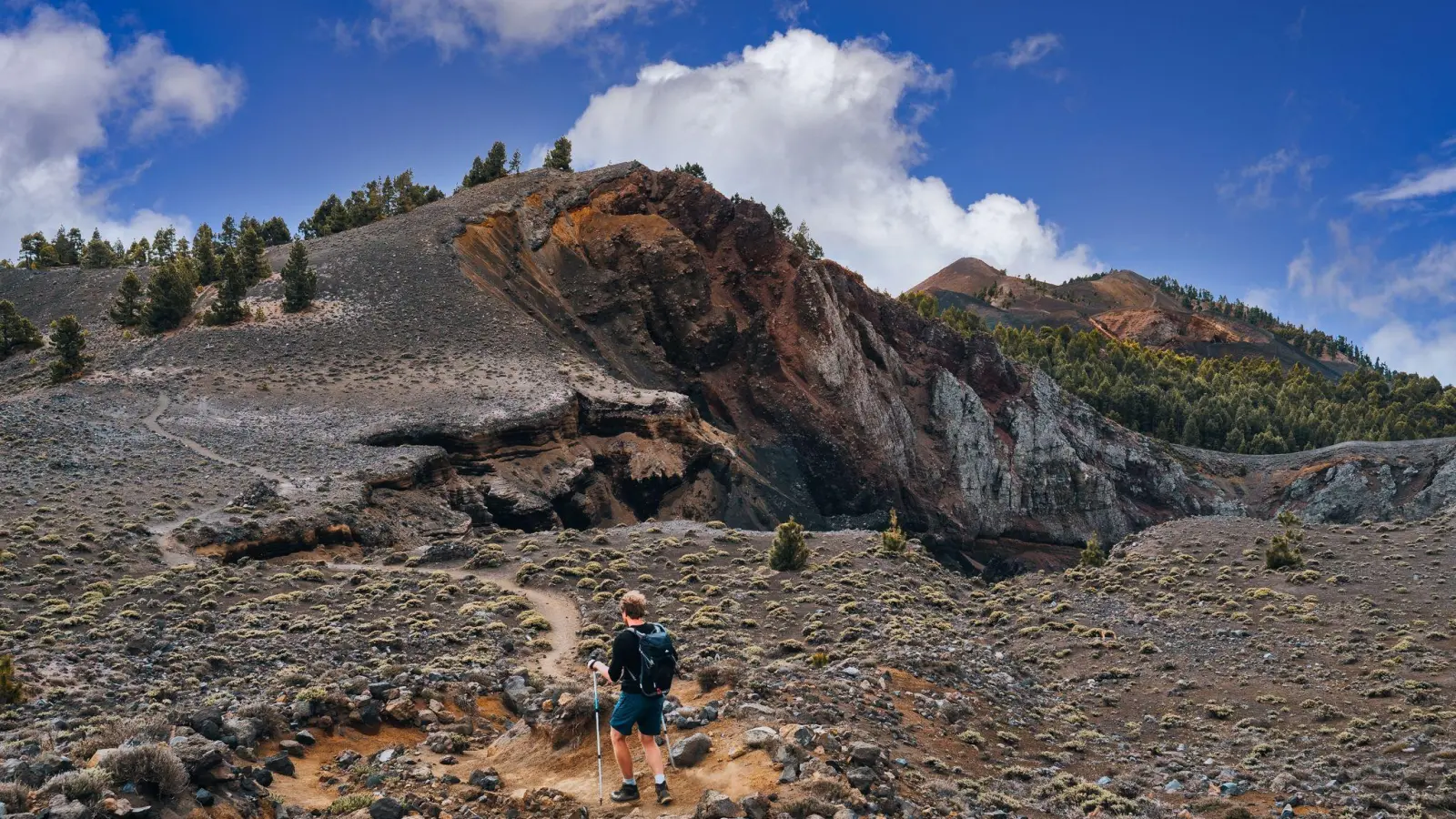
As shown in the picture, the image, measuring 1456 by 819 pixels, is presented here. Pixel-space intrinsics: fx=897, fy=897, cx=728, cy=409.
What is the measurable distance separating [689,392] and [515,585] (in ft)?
138

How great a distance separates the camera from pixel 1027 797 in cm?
1305

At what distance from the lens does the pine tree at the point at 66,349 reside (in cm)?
4766

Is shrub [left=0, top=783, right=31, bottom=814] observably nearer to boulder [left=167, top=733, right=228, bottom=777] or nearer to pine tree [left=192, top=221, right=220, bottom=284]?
boulder [left=167, top=733, right=228, bottom=777]

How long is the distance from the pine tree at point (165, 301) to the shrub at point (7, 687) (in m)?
50.7

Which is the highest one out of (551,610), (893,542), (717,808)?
(893,542)

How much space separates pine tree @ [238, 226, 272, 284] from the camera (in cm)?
6372

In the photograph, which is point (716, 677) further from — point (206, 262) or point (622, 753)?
point (206, 262)

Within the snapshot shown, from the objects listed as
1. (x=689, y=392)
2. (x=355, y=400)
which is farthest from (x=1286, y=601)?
(x=689, y=392)

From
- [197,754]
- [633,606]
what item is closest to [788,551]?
[633,606]

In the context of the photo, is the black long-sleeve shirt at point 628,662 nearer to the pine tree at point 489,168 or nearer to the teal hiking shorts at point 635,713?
the teal hiking shorts at point 635,713

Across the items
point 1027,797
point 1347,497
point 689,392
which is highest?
point 689,392

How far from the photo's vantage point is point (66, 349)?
47906mm

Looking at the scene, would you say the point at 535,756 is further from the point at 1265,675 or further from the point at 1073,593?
the point at 1073,593

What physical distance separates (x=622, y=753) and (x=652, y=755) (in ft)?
1.06
